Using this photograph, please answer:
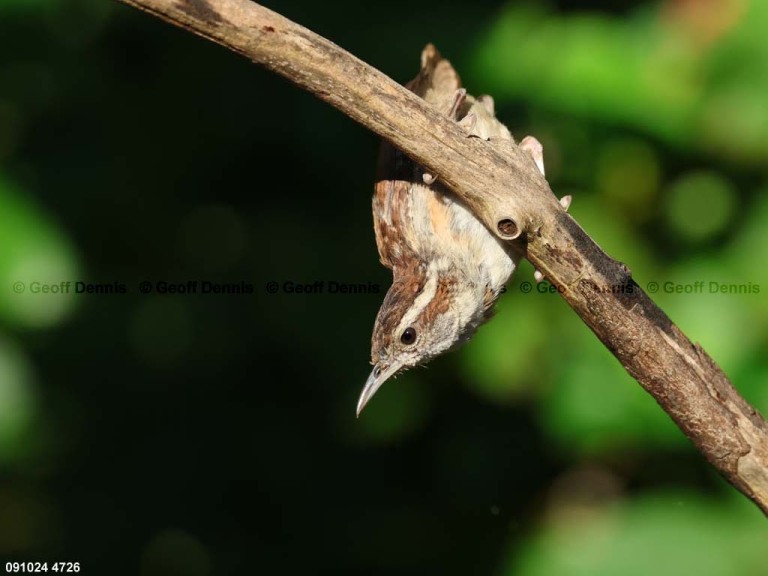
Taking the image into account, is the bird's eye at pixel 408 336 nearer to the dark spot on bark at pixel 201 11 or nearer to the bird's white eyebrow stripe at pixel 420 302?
the bird's white eyebrow stripe at pixel 420 302

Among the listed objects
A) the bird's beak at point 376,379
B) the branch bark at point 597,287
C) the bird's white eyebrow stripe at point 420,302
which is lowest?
the branch bark at point 597,287

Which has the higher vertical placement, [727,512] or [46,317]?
[46,317]

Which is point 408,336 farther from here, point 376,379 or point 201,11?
point 201,11

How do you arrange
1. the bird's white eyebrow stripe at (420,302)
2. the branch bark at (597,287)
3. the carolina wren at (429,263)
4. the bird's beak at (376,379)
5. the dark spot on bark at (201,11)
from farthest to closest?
the bird's beak at (376,379), the bird's white eyebrow stripe at (420,302), the carolina wren at (429,263), the branch bark at (597,287), the dark spot on bark at (201,11)

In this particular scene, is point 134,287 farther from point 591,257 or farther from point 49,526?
point 591,257

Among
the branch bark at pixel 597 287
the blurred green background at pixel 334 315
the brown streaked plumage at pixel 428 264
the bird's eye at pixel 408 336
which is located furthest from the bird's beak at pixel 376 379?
the branch bark at pixel 597 287

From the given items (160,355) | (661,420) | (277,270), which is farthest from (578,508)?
(160,355)
